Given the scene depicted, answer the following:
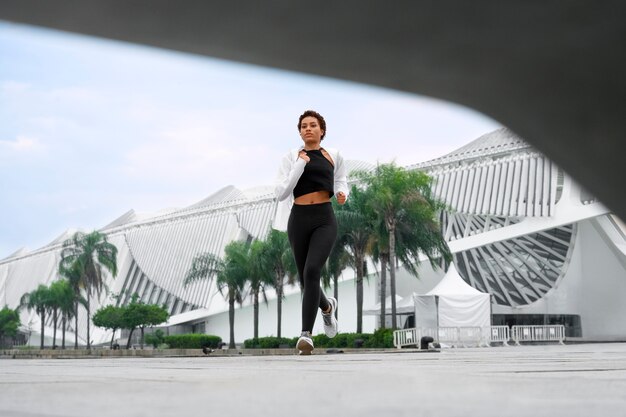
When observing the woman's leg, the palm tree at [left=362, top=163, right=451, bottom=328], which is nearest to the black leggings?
the woman's leg

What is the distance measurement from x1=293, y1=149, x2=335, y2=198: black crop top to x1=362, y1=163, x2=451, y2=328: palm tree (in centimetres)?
3073

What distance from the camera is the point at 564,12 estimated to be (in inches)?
67.2

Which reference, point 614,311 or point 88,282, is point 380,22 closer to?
point 614,311

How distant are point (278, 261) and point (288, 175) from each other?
4370 cm

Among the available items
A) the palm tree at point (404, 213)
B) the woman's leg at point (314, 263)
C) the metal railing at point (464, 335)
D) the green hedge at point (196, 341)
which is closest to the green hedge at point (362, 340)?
the metal railing at point (464, 335)

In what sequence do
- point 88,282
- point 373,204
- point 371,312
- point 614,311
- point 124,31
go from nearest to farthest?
point 124,31 → point 373,204 → point 371,312 → point 614,311 → point 88,282

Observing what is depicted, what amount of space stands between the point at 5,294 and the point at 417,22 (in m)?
112

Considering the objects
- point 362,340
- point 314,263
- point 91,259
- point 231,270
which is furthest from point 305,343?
point 91,259

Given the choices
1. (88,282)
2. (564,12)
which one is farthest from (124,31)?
(88,282)

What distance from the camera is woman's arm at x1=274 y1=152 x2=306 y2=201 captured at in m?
6.10

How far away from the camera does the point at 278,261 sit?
49.8 m

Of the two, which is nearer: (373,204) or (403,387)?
(403,387)

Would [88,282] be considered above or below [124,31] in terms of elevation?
above

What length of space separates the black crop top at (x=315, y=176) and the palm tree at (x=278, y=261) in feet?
137
